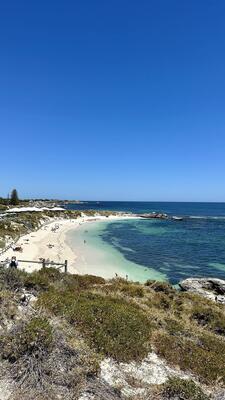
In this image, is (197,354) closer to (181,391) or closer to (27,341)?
(181,391)

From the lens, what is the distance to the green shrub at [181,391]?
7.03 m

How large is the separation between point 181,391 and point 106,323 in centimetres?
310

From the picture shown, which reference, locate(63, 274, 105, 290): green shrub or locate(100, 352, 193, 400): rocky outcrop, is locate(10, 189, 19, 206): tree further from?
locate(100, 352, 193, 400): rocky outcrop

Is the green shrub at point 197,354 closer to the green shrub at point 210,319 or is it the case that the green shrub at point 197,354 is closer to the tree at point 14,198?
the green shrub at point 210,319

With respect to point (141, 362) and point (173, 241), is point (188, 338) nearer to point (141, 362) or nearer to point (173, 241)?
point (141, 362)

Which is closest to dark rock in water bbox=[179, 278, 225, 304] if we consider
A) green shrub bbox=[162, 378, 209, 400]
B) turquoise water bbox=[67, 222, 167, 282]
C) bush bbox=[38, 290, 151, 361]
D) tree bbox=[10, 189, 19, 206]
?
turquoise water bbox=[67, 222, 167, 282]

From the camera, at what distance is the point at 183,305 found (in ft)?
52.2

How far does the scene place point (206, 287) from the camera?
23672 millimetres

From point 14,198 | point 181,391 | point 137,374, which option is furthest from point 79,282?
point 14,198

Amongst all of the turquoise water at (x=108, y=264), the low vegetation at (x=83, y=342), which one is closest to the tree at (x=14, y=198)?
the turquoise water at (x=108, y=264)

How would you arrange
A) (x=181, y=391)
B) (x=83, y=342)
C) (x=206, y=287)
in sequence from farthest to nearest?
(x=206, y=287) → (x=83, y=342) → (x=181, y=391)

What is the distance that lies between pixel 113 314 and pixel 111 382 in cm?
291

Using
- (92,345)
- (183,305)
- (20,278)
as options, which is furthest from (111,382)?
(183,305)

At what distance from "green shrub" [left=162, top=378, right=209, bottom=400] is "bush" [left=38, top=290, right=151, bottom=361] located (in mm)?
1526
